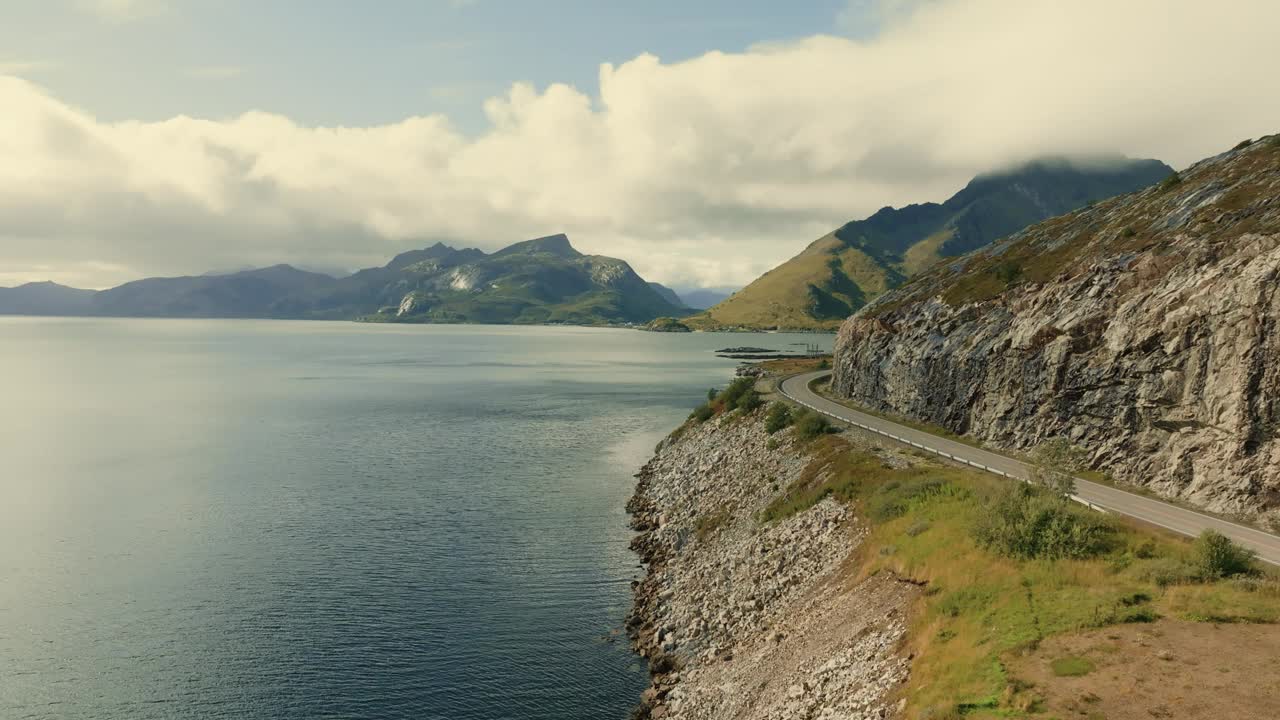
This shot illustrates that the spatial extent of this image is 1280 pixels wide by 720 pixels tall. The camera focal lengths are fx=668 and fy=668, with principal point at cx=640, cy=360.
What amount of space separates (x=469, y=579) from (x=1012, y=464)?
1603 inches

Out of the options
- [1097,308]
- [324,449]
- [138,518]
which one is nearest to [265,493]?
[138,518]

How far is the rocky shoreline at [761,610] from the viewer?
26.1 m

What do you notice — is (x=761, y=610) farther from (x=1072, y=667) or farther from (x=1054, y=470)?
(x=1072, y=667)

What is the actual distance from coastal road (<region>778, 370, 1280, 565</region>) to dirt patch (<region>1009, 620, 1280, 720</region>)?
1246 cm

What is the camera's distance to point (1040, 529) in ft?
94.7

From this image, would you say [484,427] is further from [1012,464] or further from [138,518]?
[1012,464]

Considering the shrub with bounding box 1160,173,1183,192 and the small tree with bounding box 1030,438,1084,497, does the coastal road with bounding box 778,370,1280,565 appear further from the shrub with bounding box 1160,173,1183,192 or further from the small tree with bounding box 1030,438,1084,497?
the shrub with bounding box 1160,173,1183,192

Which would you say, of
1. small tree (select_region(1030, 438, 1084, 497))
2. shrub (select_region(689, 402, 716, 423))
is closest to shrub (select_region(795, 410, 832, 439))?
shrub (select_region(689, 402, 716, 423))

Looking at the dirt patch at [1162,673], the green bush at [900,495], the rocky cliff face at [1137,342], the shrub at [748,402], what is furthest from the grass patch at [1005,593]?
the shrub at [748,402]

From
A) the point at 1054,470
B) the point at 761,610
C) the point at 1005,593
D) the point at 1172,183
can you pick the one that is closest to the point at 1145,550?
the point at 1054,470

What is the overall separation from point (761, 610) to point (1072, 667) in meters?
18.8

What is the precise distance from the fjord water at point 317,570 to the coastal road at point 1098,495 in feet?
86.6

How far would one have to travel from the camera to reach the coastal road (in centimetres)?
3253

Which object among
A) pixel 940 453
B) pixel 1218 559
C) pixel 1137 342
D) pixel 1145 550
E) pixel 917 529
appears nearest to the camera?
pixel 1218 559
